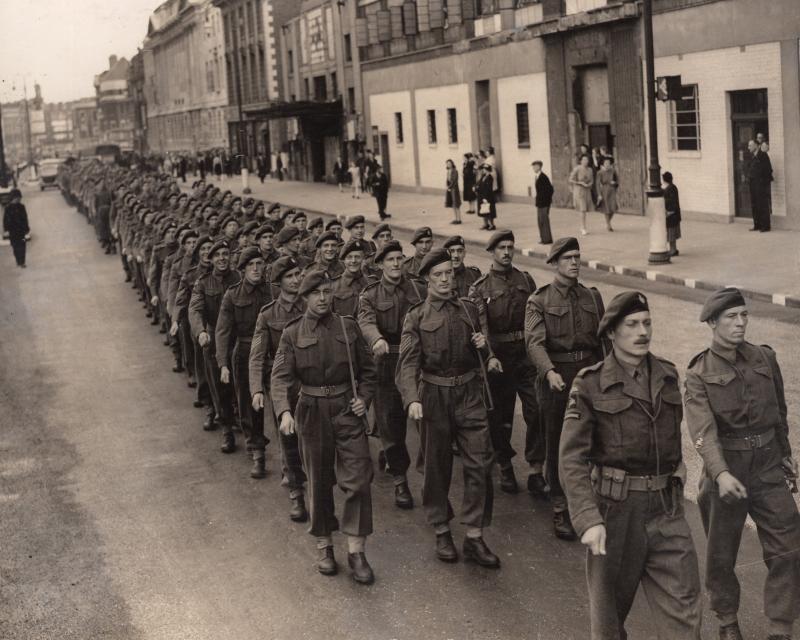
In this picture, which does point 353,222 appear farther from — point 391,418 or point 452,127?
point 452,127

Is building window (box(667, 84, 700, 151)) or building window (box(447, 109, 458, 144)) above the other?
building window (box(447, 109, 458, 144))

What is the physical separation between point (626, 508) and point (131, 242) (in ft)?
58.9

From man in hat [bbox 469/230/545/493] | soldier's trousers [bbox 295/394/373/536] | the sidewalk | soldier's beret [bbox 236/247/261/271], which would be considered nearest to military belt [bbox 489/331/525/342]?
man in hat [bbox 469/230/545/493]

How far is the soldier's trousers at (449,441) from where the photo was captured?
8.02 metres

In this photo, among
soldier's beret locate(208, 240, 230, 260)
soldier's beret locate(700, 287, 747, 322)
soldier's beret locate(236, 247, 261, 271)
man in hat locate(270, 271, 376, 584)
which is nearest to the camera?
soldier's beret locate(700, 287, 747, 322)

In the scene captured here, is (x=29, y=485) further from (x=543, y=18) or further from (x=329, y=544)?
(x=543, y=18)

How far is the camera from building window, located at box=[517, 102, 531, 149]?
35.5 metres

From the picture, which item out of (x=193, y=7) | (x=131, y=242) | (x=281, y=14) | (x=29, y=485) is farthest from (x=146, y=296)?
(x=193, y=7)

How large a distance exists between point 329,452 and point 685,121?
812 inches

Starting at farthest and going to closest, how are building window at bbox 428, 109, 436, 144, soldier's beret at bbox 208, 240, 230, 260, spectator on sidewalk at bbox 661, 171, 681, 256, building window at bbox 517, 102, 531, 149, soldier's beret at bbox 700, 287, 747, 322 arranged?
1. building window at bbox 428, 109, 436, 144
2. building window at bbox 517, 102, 531, 149
3. spectator on sidewalk at bbox 661, 171, 681, 256
4. soldier's beret at bbox 208, 240, 230, 260
5. soldier's beret at bbox 700, 287, 747, 322

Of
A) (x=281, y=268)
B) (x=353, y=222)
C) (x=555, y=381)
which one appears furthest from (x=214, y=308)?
(x=555, y=381)

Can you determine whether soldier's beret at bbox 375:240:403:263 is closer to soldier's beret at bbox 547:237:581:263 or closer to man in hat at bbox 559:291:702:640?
soldier's beret at bbox 547:237:581:263


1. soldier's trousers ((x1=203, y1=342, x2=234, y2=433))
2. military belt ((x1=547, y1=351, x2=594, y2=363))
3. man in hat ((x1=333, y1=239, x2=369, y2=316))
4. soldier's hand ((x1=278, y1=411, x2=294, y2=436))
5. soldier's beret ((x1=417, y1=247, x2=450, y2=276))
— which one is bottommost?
soldier's trousers ((x1=203, y1=342, x2=234, y2=433))

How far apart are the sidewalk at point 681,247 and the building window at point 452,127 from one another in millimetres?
4060
